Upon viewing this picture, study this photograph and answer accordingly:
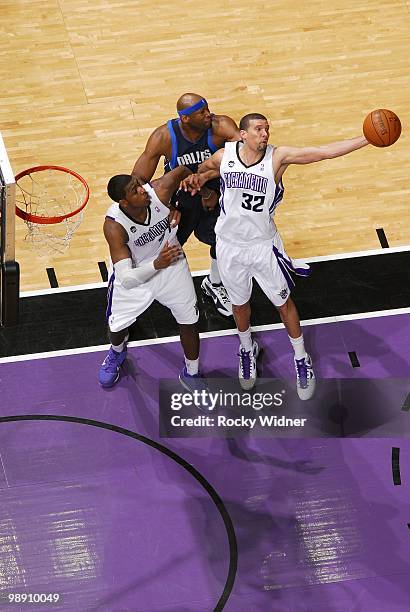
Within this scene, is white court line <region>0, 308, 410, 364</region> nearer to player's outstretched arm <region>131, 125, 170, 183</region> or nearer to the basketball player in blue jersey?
the basketball player in blue jersey

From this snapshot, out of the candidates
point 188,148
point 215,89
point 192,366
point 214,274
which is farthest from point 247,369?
point 215,89

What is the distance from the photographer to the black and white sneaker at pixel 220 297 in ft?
29.6

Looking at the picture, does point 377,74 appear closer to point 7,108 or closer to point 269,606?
point 7,108

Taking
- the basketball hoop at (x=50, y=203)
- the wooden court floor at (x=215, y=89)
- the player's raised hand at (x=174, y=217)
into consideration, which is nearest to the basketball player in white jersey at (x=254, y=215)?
the player's raised hand at (x=174, y=217)

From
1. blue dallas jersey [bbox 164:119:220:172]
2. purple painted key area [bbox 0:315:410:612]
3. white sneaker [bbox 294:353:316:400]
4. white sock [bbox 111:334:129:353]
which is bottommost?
purple painted key area [bbox 0:315:410:612]

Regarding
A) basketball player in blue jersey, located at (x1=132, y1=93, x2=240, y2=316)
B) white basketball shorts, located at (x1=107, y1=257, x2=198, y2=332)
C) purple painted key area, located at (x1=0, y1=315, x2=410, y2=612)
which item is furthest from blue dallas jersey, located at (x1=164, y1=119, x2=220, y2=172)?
purple painted key area, located at (x1=0, y1=315, x2=410, y2=612)

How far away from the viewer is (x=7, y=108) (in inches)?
413

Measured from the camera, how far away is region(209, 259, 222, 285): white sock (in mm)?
8938

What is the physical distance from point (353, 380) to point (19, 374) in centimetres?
255

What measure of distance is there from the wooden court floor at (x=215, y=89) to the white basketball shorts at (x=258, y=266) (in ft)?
4.60

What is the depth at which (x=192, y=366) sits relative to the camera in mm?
8461

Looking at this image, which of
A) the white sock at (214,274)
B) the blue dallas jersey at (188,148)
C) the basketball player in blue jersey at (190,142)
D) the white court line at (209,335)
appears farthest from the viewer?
the white sock at (214,274)

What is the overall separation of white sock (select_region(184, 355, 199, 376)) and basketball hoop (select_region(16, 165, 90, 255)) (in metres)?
1.48

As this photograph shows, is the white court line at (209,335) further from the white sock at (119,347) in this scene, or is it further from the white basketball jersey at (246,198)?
the white basketball jersey at (246,198)
